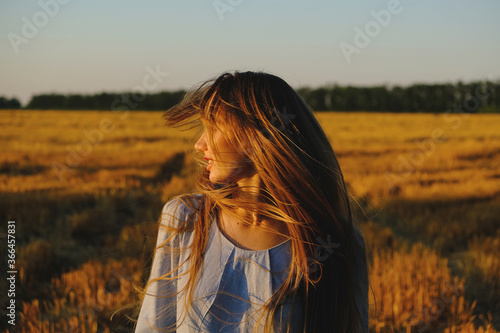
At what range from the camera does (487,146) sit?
54.9 ft

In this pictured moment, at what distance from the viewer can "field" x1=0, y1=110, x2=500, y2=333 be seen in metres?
3.37

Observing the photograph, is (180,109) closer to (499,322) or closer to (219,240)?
(219,240)

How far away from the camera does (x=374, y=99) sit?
5647cm

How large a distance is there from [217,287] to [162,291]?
0.20 metres

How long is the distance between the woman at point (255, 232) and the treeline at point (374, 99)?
49.6 meters

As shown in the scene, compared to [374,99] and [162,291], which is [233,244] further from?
[374,99]

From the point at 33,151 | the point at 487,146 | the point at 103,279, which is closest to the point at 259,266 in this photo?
the point at 103,279

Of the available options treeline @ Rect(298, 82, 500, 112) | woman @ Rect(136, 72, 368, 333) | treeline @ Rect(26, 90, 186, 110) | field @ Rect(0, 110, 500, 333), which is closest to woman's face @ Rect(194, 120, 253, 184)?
woman @ Rect(136, 72, 368, 333)

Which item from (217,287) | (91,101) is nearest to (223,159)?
(217,287)

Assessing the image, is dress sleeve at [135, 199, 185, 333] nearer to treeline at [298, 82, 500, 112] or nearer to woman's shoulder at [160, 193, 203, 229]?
woman's shoulder at [160, 193, 203, 229]

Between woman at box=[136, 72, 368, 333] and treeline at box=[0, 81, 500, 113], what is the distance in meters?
49.6

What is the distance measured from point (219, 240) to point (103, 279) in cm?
282

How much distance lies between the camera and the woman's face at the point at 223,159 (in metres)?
1.56

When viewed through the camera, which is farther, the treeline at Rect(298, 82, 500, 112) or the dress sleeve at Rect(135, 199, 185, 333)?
the treeline at Rect(298, 82, 500, 112)
